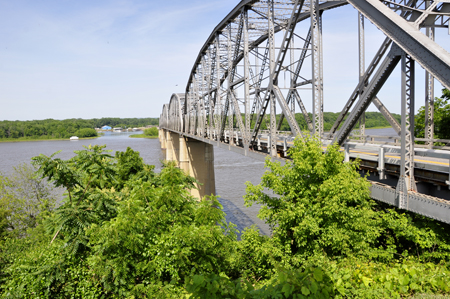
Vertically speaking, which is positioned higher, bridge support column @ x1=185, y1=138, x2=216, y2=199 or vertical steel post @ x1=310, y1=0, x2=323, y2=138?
vertical steel post @ x1=310, y1=0, x2=323, y2=138

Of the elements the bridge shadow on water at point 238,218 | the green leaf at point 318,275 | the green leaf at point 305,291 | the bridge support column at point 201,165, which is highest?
the green leaf at point 318,275

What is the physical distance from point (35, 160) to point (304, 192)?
26.5ft

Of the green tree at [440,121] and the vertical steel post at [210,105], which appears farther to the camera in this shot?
the vertical steel post at [210,105]

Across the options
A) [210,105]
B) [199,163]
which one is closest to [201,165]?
[199,163]

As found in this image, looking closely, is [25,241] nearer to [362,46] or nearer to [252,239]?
[252,239]

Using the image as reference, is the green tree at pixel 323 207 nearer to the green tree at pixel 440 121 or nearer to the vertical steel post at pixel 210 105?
the green tree at pixel 440 121

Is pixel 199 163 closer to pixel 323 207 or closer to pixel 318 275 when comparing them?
pixel 323 207

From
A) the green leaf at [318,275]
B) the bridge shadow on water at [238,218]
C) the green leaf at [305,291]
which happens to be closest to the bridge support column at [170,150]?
the bridge shadow on water at [238,218]

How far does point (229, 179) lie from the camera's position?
44.4m

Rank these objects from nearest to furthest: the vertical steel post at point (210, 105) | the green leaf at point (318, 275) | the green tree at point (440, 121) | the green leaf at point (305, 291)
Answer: the green leaf at point (305, 291) → the green leaf at point (318, 275) → the green tree at point (440, 121) → the vertical steel post at point (210, 105)

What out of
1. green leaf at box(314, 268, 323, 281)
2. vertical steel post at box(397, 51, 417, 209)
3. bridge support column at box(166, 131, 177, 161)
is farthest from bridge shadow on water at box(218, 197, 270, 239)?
bridge support column at box(166, 131, 177, 161)

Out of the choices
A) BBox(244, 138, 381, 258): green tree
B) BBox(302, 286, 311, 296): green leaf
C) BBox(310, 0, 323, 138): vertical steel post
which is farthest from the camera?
BBox(310, 0, 323, 138): vertical steel post

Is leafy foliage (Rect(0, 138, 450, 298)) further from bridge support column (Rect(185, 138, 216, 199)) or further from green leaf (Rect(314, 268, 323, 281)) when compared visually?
bridge support column (Rect(185, 138, 216, 199))

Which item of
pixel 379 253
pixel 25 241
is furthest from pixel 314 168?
pixel 25 241
